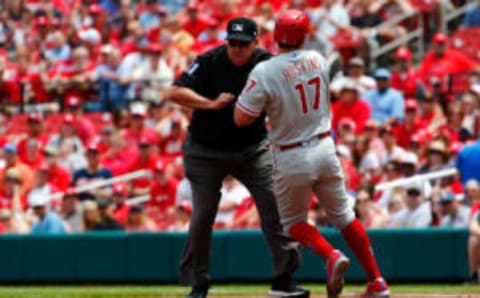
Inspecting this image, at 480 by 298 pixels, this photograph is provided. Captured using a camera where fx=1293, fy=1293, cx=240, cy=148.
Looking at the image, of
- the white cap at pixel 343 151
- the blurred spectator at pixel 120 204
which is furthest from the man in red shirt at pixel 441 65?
the blurred spectator at pixel 120 204

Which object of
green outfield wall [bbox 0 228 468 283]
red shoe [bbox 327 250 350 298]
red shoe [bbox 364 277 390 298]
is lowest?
green outfield wall [bbox 0 228 468 283]

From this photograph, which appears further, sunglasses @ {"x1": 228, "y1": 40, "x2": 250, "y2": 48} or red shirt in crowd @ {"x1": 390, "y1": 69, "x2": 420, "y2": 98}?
red shirt in crowd @ {"x1": 390, "y1": 69, "x2": 420, "y2": 98}

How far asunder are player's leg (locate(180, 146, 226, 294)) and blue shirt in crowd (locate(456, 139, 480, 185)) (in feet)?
15.3

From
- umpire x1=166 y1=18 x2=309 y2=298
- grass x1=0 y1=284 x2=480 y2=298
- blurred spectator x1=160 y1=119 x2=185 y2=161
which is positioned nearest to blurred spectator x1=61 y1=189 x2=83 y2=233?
grass x1=0 y1=284 x2=480 y2=298

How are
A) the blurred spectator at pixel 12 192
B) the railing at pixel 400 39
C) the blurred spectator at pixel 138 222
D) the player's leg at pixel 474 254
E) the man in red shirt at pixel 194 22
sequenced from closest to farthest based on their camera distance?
the player's leg at pixel 474 254 → the blurred spectator at pixel 138 222 → the blurred spectator at pixel 12 192 → the railing at pixel 400 39 → the man in red shirt at pixel 194 22

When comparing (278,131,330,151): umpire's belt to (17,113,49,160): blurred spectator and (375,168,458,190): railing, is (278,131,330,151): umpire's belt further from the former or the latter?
(17,113,49,160): blurred spectator

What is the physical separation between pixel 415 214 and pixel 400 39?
179 inches

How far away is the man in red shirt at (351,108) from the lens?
1597 centimetres

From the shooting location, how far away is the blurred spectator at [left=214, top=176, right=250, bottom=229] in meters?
14.6

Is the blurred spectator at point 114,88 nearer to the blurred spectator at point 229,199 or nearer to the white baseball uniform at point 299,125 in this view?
the blurred spectator at point 229,199

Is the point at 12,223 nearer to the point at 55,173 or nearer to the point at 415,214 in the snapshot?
the point at 55,173

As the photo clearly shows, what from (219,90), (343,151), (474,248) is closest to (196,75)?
(219,90)

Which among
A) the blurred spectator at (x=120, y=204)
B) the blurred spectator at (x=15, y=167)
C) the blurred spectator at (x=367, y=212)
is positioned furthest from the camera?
the blurred spectator at (x=15, y=167)

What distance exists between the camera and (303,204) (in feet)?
27.0
